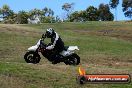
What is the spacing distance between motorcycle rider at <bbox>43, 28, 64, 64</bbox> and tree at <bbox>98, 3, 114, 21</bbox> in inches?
3747

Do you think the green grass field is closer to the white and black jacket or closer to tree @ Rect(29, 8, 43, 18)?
the white and black jacket

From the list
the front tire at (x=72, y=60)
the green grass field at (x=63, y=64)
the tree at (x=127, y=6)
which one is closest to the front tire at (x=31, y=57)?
the green grass field at (x=63, y=64)

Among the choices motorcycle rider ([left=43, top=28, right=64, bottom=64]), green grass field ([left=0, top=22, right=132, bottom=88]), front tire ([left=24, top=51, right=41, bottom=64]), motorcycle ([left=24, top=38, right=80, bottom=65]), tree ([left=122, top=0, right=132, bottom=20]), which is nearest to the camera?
green grass field ([left=0, top=22, right=132, bottom=88])

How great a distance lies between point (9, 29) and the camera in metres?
46.0

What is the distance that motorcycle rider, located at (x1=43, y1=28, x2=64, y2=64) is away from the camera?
2188cm

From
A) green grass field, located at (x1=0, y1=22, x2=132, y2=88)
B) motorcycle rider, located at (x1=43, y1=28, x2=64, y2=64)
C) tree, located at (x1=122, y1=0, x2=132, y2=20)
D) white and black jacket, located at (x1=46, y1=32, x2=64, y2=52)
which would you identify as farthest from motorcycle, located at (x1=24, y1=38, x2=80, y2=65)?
tree, located at (x1=122, y1=0, x2=132, y2=20)

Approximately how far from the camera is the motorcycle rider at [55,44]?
2188cm

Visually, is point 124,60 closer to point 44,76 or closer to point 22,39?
point 22,39

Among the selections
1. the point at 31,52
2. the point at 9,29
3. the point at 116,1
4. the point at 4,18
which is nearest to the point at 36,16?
the point at 4,18

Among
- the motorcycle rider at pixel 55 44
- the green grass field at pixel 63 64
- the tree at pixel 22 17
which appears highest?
the motorcycle rider at pixel 55 44

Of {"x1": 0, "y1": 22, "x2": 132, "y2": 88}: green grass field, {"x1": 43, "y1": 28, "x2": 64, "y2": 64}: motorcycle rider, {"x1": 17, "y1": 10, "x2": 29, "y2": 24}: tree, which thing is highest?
{"x1": 43, "y1": 28, "x2": 64, "y2": 64}: motorcycle rider

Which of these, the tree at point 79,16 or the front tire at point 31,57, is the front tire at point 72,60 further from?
the tree at point 79,16

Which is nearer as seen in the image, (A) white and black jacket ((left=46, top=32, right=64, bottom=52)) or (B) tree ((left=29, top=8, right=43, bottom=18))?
(A) white and black jacket ((left=46, top=32, right=64, bottom=52))

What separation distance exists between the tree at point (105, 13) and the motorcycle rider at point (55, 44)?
312 ft
